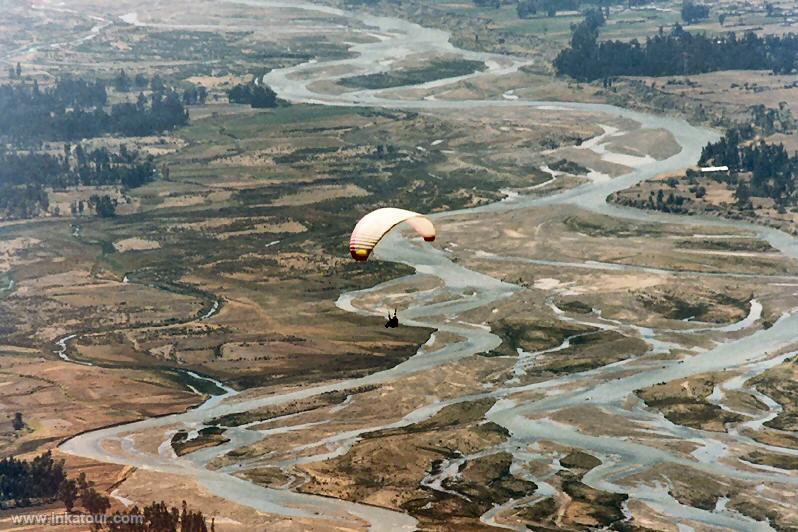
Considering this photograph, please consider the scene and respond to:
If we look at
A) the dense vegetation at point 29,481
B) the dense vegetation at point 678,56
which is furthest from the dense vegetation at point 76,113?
the dense vegetation at point 29,481

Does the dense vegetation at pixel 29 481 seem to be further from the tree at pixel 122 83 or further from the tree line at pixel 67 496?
the tree at pixel 122 83

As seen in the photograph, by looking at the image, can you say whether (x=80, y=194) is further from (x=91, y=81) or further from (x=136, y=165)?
(x=91, y=81)

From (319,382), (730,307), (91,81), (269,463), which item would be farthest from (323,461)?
(91,81)

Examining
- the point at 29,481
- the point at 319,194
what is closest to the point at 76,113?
the point at 319,194

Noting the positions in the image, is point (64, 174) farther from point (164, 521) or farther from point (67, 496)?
point (164, 521)

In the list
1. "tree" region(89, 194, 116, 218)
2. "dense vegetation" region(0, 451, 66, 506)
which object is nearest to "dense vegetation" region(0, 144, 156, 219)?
"tree" region(89, 194, 116, 218)

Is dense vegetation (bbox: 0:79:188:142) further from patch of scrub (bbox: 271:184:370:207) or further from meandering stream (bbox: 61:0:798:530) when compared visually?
meandering stream (bbox: 61:0:798:530)
